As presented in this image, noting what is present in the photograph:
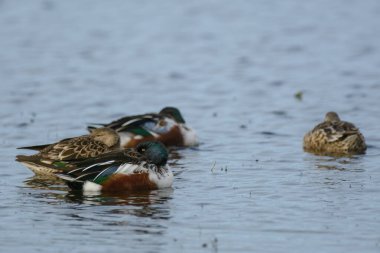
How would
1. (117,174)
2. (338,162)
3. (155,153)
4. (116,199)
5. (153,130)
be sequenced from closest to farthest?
(116,199)
(117,174)
(155,153)
(338,162)
(153,130)

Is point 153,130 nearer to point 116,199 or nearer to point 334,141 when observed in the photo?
point 334,141

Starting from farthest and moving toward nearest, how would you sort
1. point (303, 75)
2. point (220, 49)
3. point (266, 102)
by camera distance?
point (220, 49)
point (303, 75)
point (266, 102)

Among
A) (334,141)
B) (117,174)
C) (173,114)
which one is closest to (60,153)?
(117,174)

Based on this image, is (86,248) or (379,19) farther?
(379,19)

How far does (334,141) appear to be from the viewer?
14633mm

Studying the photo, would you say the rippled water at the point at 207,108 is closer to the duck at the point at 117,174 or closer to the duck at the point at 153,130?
the duck at the point at 117,174

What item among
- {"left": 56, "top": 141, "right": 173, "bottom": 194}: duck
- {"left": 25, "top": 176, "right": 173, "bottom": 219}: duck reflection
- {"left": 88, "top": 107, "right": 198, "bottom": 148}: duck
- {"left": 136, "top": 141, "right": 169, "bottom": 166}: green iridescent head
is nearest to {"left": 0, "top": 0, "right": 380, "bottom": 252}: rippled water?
{"left": 25, "top": 176, "right": 173, "bottom": 219}: duck reflection

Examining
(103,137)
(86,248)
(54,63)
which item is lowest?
(86,248)

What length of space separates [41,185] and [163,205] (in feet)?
6.29

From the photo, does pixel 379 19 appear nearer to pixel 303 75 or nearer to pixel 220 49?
pixel 220 49

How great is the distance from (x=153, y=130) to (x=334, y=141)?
9.45ft

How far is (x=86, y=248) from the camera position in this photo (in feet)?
30.6

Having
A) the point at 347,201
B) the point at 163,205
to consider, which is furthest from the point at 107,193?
the point at 347,201

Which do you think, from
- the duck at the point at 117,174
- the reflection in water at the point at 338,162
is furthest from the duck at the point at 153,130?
the duck at the point at 117,174
